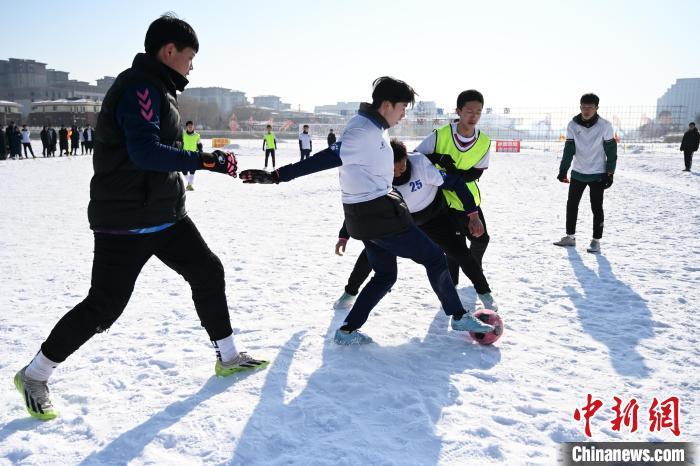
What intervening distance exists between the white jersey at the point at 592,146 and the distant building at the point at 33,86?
123 metres

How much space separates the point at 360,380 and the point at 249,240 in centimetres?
461

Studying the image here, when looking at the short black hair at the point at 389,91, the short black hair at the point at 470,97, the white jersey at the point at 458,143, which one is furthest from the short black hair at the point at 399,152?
the short black hair at the point at 470,97

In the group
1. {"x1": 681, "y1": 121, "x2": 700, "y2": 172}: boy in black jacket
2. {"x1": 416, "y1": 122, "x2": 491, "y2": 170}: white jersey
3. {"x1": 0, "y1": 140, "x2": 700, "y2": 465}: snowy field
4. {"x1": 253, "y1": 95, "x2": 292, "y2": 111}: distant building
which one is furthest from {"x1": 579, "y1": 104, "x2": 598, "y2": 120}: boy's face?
{"x1": 253, "y1": 95, "x2": 292, "y2": 111}: distant building

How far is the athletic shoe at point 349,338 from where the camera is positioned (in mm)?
3617

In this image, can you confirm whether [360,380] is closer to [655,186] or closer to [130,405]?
[130,405]

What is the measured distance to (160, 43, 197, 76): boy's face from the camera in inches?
102

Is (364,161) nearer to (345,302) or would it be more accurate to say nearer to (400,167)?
(400,167)

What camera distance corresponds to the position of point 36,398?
104 inches

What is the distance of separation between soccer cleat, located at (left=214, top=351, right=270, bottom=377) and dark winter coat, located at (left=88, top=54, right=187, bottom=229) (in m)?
1.01

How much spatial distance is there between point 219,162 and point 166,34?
2.28 ft

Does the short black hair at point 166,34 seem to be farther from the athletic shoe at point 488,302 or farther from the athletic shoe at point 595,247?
the athletic shoe at point 595,247

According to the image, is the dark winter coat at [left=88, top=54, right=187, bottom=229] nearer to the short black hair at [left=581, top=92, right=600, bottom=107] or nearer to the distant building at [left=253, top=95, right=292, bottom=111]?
the short black hair at [left=581, top=92, right=600, bottom=107]

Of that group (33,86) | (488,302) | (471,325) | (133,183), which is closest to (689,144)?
(488,302)

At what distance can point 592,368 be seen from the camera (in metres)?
3.25
